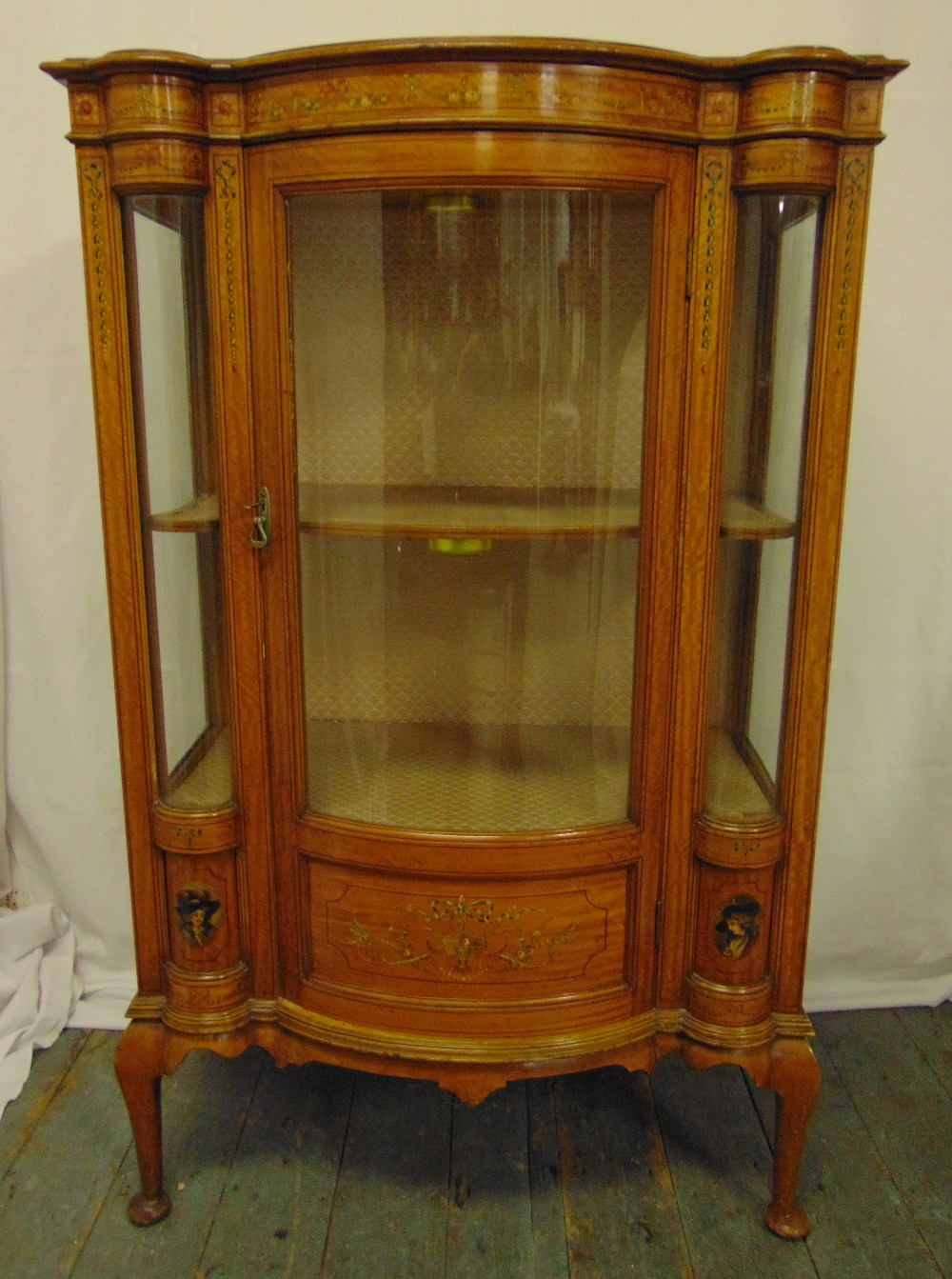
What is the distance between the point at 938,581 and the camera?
1.69 meters

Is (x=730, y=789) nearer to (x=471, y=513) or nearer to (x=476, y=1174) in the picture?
(x=471, y=513)

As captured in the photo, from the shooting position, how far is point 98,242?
1149 millimetres

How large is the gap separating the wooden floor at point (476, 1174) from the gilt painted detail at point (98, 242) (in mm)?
1052

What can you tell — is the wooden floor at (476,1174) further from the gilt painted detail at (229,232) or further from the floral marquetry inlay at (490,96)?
the floral marquetry inlay at (490,96)

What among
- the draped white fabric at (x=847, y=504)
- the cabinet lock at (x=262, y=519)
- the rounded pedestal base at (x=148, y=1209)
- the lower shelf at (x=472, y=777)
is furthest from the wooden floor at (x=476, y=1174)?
the cabinet lock at (x=262, y=519)

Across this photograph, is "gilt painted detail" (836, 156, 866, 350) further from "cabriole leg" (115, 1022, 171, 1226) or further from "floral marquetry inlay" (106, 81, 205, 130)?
"cabriole leg" (115, 1022, 171, 1226)

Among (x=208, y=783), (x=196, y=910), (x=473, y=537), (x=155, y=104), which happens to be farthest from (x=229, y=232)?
(x=196, y=910)

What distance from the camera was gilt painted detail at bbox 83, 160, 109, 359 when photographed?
3.73 ft

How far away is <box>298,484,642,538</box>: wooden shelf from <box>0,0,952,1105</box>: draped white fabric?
24.7 inches

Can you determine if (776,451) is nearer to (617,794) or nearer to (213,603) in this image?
(617,794)

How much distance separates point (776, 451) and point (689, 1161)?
95 cm

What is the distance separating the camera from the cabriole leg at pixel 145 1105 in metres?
1.32

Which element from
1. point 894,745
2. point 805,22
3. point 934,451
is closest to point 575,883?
point 894,745

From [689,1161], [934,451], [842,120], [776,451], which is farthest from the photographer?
[934,451]
